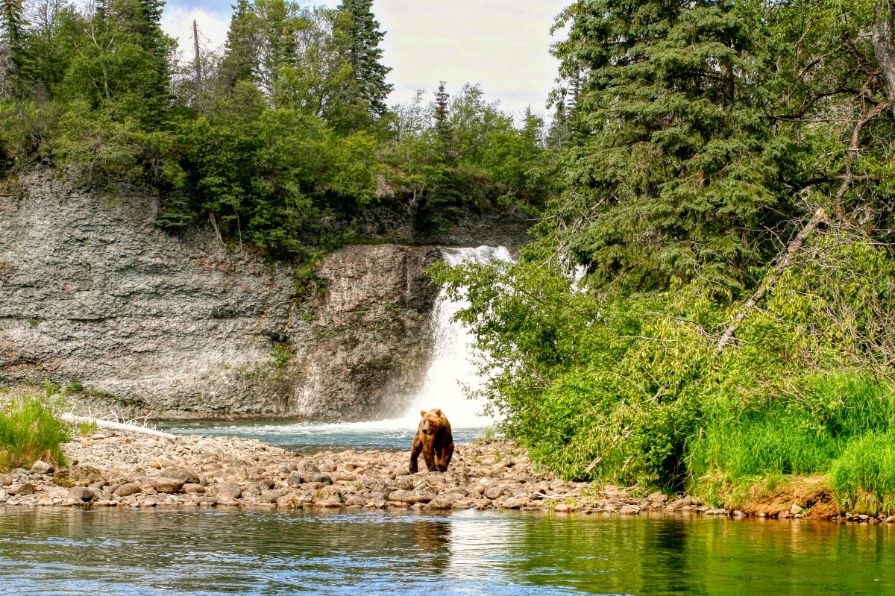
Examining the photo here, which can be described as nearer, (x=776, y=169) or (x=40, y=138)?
(x=776, y=169)

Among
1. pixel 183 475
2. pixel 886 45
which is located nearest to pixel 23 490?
pixel 183 475

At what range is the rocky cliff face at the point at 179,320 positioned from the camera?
35.9 metres

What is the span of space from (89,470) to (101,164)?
25971mm

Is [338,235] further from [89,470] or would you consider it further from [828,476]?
[828,476]

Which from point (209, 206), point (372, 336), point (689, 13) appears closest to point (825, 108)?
point (689, 13)

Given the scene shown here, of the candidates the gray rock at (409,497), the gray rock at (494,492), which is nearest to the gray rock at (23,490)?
the gray rock at (409,497)

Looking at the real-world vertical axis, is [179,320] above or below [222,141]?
below

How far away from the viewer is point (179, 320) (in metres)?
37.8

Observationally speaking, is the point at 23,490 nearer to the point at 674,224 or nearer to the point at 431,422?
the point at 431,422

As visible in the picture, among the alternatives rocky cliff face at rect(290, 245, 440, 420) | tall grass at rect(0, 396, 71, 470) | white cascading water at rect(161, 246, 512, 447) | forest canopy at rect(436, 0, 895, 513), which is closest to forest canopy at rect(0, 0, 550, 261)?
rocky cliff face at rect(290, 245, 440, 420)

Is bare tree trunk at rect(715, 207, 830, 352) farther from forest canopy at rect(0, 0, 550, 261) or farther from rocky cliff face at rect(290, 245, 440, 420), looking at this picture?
forest canopy at rect(0, 0, 550, 261)

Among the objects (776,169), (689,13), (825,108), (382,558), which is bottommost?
(382,558)

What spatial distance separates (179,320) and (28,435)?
23518mm

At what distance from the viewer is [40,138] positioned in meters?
38.8
